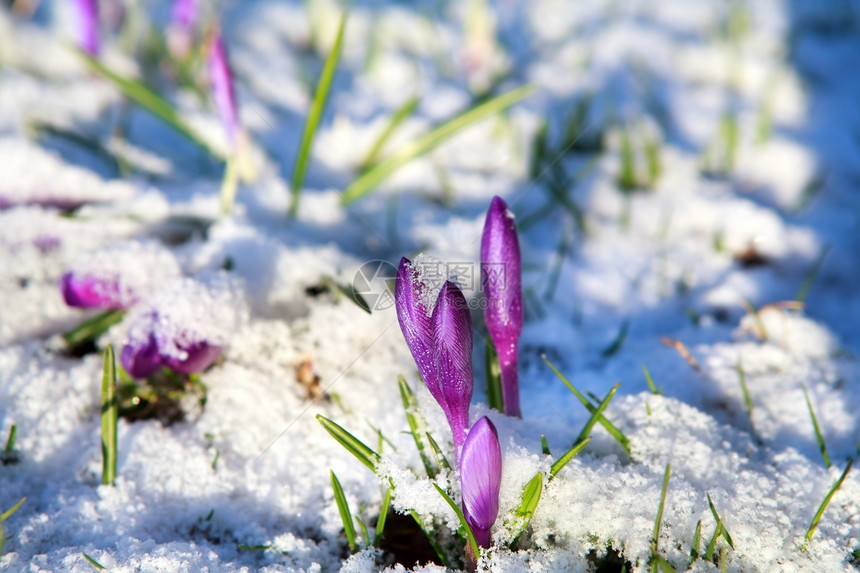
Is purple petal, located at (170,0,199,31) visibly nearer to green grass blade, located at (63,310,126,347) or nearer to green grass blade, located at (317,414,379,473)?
green grass blade, located at (63,310,126,347)

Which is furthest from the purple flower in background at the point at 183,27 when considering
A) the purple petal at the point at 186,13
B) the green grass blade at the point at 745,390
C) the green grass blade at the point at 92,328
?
the green grass blade at the point at 745,390

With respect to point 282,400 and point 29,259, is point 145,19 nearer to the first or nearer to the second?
point 29,259

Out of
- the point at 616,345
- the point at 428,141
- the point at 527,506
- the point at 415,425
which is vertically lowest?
the point at 527,506

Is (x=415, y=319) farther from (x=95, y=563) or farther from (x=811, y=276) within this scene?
(x=811, y=276)

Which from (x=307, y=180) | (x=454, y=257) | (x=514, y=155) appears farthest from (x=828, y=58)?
(x=307, y=180)

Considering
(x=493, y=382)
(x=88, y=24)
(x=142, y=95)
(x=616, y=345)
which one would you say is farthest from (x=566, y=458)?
(x=88, y=24)

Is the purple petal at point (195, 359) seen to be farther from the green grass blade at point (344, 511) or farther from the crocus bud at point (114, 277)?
the green grass blade at point (344, 511)
